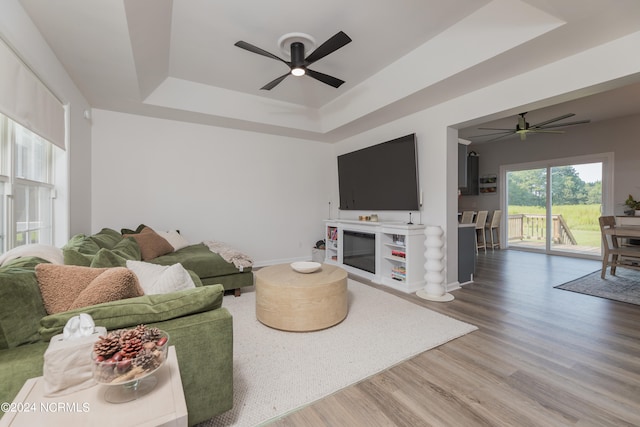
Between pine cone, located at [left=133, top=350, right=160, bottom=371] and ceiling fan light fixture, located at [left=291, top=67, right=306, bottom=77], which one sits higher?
ceiling fan light fixture, located at [left=291, top=67, right=306, bottom=77]

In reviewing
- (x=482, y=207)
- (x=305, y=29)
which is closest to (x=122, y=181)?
(x=305, y=29)

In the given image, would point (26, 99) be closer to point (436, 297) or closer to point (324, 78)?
point (324, 78)

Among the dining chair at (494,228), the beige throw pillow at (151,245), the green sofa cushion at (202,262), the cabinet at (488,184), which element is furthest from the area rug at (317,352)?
the cabinet at (488,184)

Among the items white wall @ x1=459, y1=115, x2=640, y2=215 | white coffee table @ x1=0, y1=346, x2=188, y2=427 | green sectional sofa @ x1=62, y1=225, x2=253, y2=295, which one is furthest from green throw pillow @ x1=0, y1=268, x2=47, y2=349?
white wall @ x1=459, y1=115, x2=640, y2=215

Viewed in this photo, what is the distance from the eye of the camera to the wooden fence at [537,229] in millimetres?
6180

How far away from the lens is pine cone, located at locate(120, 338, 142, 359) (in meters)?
0.90

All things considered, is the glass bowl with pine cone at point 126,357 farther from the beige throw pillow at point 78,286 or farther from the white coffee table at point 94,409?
the beige throw pillow at point 78,286

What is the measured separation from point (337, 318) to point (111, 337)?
1.97m

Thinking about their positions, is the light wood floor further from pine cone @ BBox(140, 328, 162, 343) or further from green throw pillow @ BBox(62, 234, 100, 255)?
green throw pillow @ BBox(62, 234, 100, 255)

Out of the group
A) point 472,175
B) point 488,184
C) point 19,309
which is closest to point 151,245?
point 19,309

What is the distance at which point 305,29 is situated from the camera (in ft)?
9.41

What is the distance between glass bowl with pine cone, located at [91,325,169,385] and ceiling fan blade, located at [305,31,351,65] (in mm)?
2499

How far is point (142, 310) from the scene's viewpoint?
1.24 m

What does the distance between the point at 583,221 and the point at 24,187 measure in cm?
884
